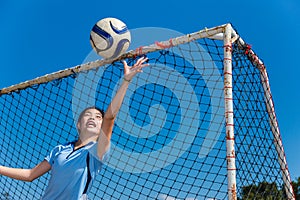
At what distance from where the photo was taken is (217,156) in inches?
176

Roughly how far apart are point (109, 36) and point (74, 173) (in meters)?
1.91

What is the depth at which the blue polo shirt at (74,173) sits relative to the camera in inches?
102

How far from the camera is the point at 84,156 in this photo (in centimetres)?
267

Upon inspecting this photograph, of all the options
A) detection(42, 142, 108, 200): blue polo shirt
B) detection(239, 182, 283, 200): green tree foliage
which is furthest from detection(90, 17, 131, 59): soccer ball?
detection(239, 182, 283, 200): green tree foliage

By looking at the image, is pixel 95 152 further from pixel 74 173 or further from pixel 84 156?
pixel 74 173

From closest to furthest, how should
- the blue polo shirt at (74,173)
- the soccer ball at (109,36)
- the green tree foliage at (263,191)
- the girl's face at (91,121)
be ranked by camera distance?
the blue polo shirt at (74,173), the girl's face at (91,121), the soccer ball at (109,36), the green tree foliage at (263,191)

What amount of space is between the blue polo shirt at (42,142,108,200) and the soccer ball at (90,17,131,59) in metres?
1.70

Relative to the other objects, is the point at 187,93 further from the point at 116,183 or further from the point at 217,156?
the point at 116,183

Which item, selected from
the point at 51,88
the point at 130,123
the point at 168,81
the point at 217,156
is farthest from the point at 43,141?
the point at 217,156

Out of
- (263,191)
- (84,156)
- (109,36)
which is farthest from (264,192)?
(84,156)

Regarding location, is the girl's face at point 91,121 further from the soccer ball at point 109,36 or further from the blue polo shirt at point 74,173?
the soccer ball at point 109,36

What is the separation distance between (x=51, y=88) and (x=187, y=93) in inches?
81.6

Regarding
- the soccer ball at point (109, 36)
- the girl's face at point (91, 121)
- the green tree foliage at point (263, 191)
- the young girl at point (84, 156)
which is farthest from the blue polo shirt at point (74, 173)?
the green tree foliage at point (263, 191)

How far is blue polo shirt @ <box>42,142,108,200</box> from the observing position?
258cm
